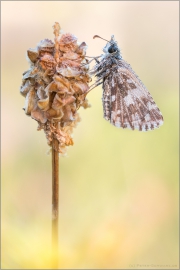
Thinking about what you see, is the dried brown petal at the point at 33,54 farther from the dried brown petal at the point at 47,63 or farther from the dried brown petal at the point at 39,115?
the dried brown petal at the point at 39,115

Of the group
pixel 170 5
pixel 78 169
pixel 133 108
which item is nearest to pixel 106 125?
pixel 78 169

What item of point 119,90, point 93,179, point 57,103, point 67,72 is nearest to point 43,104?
point 57,103

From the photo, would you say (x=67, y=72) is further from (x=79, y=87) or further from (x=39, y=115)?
(x=39, y=115)

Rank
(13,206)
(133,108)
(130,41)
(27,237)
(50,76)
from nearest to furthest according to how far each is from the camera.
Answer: (50,76) → (133,108) → (27,237) → (13,206) → (130,41)

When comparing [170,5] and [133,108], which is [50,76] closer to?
[133,108]

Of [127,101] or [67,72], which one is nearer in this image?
[67,72]

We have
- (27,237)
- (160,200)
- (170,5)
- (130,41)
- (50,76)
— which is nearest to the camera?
(50,76)
